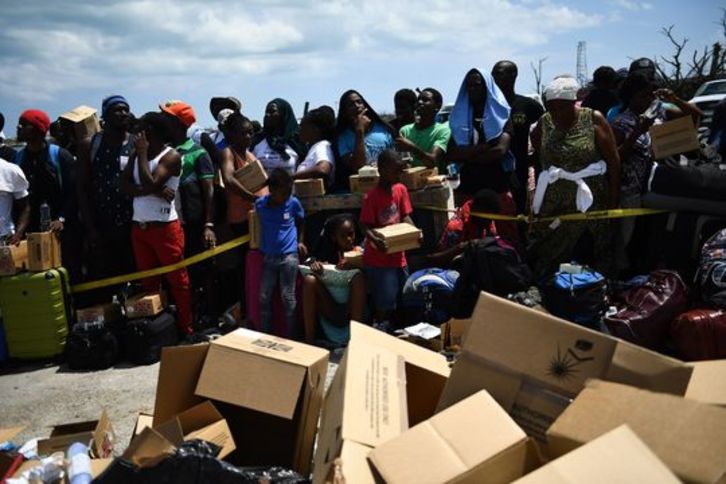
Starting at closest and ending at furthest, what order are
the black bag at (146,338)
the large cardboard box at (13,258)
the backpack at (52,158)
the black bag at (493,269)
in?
the black bag at (493,269), the black bag at (146,338), the large cardboard box at (13,258), the backpack at (52,158)

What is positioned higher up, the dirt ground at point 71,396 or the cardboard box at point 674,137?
the cardboard box at point 674,137

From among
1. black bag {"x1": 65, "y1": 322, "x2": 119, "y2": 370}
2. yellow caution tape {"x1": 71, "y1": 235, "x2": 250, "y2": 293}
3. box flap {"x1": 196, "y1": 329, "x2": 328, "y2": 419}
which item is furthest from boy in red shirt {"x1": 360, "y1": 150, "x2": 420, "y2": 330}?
black bag {"x1": 65, "y1": 322, "x2": 119, "y2": 370}

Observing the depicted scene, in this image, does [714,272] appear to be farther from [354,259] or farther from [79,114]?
[79,114]

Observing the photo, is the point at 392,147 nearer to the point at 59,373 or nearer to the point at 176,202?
the point at 176,202

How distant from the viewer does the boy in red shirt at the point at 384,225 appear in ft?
16.7

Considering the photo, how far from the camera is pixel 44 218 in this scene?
5.65 meters

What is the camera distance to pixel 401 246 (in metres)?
4.94

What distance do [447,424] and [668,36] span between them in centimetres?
2052

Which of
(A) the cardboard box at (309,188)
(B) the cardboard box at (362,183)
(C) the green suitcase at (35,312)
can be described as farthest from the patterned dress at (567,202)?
(C) the green suitcase at (35,312)

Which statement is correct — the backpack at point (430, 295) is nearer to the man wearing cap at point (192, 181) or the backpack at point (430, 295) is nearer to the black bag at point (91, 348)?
the man wearing cap at point (192, 181)

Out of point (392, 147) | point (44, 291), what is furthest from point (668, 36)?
point (44, 291)

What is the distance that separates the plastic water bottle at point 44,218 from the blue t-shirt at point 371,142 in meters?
2.77

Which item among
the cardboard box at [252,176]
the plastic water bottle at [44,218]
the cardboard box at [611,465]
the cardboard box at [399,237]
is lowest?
the cardboard box at [611,465]

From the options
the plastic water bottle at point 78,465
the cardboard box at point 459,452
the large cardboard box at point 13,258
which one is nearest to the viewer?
the cardboard box at point 459,452
